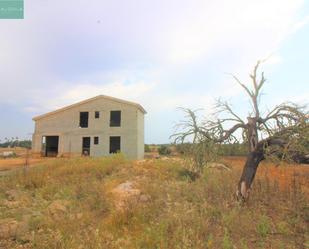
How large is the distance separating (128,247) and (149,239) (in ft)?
1.31

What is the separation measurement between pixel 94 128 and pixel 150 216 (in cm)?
1865

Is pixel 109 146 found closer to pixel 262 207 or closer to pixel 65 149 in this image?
pixel 65 149

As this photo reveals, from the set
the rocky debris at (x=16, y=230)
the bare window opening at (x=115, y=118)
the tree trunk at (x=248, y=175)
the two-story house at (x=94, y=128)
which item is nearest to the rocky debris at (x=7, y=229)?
the rocky debris at (x=16, y=230)

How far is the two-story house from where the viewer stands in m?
23.2

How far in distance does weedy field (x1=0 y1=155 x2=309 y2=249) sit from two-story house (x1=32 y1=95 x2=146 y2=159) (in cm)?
1366

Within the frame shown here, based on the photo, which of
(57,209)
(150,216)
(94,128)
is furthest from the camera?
(94,128)

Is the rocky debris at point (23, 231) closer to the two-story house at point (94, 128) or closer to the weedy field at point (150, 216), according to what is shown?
the weedy field at point (150, 216)

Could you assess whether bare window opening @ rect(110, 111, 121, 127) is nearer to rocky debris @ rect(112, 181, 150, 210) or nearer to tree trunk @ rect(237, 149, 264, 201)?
rocky debris @ rect(112, 181, 150, 210)

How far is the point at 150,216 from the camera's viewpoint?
589cm

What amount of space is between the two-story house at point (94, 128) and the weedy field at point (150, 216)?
1366cm

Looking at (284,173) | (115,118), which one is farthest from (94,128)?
(284,173)

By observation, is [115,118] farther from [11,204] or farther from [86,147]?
[11,204]

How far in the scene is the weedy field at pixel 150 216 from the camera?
4.71m

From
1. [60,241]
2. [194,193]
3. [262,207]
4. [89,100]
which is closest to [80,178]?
[194,193]
